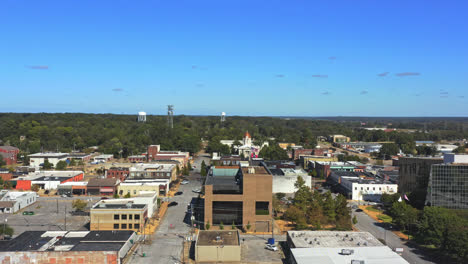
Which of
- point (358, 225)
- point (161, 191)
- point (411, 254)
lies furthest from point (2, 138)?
point (411, 254)

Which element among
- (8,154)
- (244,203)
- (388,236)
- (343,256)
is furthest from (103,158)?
(343,256)

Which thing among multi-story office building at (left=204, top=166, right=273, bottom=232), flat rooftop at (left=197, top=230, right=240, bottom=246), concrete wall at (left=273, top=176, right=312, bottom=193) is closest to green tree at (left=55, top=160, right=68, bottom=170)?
concrete wall at (left=273, top=176, right=312, bottom=193)

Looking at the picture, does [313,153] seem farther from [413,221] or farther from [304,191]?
[413,221]

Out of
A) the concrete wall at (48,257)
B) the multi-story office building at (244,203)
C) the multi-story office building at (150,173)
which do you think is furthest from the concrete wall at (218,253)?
the multi-story office building at (150,173)

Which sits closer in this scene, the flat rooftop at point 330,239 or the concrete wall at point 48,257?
the concrete wall at point 48,257

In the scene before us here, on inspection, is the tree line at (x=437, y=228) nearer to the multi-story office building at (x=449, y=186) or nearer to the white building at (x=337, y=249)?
the multi-story office building at (x=449, y=186)

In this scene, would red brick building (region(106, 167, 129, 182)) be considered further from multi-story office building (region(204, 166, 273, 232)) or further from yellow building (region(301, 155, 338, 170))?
yellow building (region(301, 155, 338, 170))
